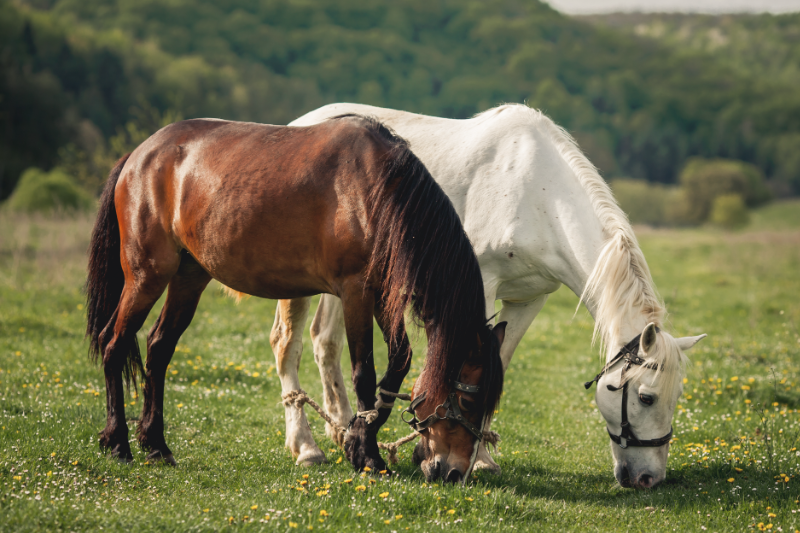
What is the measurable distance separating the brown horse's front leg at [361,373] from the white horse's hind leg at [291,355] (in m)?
0.86

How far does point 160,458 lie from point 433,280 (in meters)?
2.32

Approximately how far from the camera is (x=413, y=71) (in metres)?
107

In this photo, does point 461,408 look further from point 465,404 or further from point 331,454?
point 331,454

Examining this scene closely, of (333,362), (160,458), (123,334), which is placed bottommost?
(160,458)

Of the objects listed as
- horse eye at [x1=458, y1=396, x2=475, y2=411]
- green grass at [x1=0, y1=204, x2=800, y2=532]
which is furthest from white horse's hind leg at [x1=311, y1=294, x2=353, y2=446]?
horse eye at [x1=458, y1=396, x2=475, y2=411]

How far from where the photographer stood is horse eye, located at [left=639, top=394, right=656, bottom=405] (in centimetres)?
405

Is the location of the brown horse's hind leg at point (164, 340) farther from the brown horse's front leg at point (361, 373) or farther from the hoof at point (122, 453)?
the brown horse's front leg at point (361, 373)

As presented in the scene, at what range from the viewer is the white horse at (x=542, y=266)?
411 cm

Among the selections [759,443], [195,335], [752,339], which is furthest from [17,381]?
[752,339]

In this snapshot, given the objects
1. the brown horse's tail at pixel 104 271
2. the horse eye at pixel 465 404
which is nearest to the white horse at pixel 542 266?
the horse eye at pixel 465 404

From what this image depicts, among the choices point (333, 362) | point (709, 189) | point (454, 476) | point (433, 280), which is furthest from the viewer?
point (709, 189)

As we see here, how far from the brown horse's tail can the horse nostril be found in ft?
8.23

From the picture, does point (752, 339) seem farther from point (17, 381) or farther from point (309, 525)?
point (17, 381)

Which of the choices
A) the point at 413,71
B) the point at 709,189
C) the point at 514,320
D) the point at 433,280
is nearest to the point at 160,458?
the point at 433,280
